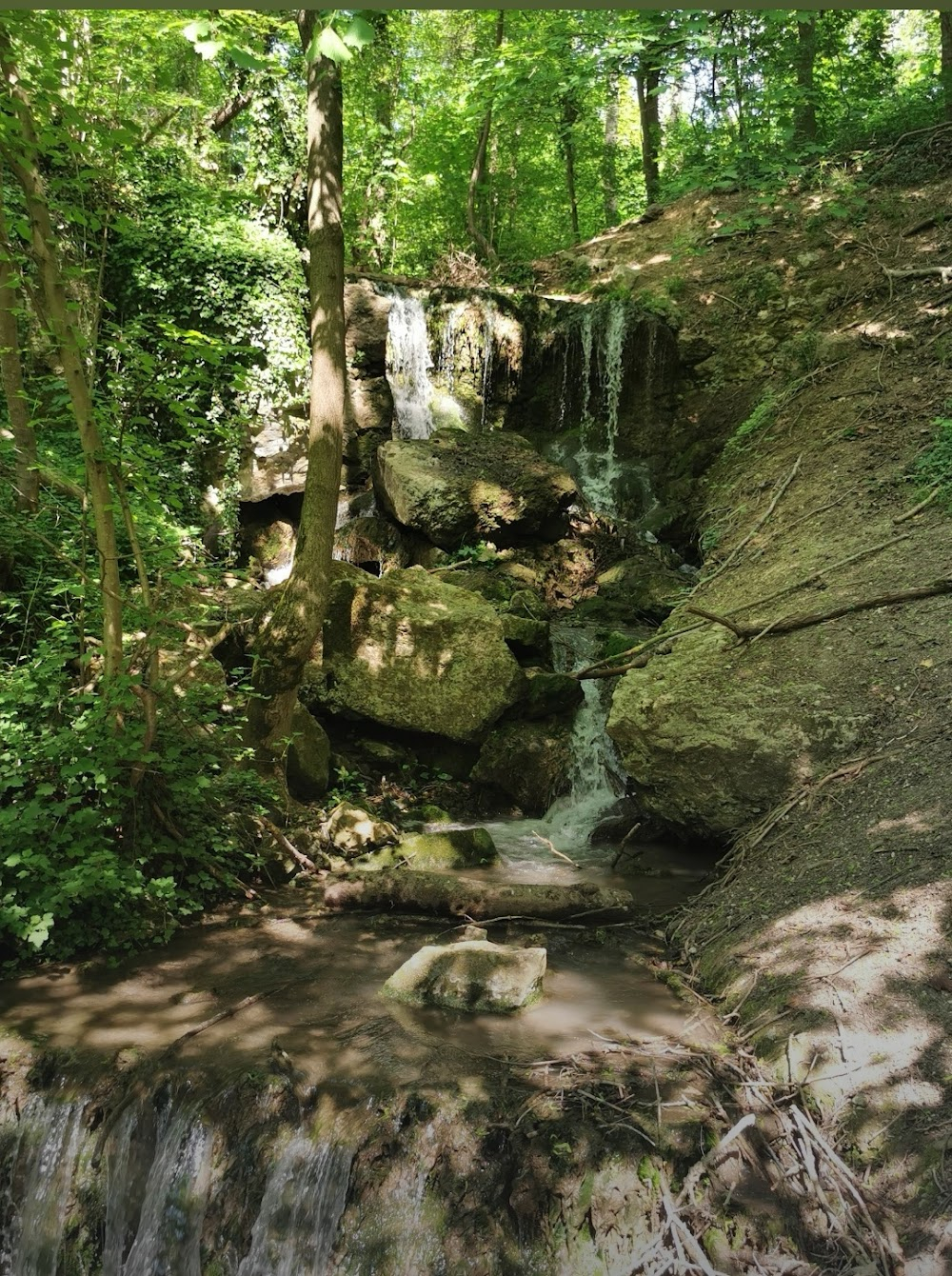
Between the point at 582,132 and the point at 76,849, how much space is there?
722 inches

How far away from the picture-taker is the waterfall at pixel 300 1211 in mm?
3297

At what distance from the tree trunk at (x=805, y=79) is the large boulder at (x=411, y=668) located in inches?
306

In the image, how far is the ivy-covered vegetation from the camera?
5062 mm

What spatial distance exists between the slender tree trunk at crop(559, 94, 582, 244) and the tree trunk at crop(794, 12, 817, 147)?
192 inches

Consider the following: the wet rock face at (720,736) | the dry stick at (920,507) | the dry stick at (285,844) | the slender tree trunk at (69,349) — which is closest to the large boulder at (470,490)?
the wet rock face at (720,736)

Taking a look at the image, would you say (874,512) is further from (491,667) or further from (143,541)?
(143,541)

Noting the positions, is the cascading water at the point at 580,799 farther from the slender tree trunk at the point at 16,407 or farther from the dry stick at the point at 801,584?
the slender tree trunk at the point at 16,407

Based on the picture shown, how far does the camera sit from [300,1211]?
133 inches

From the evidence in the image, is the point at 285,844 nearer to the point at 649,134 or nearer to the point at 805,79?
the point at 805,79

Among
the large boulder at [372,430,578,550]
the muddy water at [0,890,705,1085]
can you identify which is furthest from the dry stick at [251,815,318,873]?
the large boulder at [372,430,578,550]

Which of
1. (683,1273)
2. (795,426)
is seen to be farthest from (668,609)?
(683,1273)

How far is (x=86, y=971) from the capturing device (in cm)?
477

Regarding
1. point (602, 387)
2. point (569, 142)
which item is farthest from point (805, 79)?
point (569, 142)

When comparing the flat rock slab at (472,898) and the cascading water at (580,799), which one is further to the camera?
the cascading water at (580,799)
